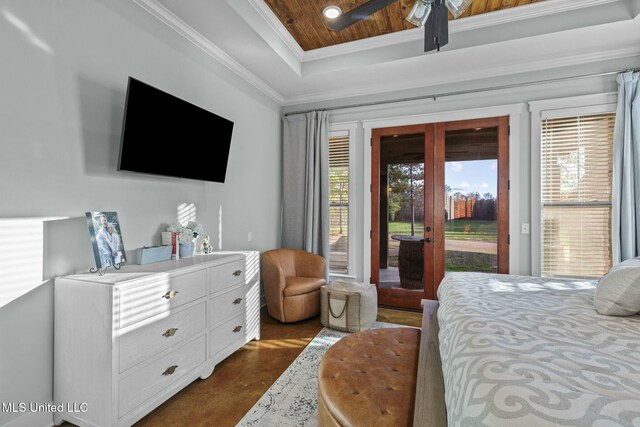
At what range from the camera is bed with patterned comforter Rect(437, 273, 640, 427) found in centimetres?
72

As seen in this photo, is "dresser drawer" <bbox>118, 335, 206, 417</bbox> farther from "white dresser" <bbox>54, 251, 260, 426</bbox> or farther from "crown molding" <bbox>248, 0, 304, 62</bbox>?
"crown molding" <bbox>248, 0, 304, 62</bbox>

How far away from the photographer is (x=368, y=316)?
3.00m

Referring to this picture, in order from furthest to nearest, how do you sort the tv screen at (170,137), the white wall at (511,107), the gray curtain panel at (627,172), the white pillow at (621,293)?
the white wall at (511,107) < the gray curtain panel at (627,172) < the tv screen at (170,137) < the white pillow at (621,293)

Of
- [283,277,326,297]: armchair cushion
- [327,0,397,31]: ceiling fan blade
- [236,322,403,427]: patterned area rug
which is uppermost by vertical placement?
[327,0,397,31]: ceiling fan blade

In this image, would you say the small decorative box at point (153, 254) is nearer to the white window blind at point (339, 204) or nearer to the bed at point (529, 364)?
the bed at point (529, 364)

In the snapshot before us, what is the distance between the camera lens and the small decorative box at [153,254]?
2088 mm

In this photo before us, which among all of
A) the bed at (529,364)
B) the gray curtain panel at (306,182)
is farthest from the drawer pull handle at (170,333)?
the gray curtain panel at (306,182)

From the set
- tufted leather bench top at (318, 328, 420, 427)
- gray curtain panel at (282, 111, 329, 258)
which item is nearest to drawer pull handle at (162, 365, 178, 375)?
tufted leather bench top at (318, 328, 420, 427)

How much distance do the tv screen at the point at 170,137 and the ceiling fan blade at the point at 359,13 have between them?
4.18 feet

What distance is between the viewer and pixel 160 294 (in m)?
1.78

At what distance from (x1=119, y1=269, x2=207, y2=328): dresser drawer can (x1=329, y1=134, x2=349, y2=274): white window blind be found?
2.10 meters

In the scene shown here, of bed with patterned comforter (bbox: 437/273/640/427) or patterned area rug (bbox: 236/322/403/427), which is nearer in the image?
bed with patterned comforter (bbox: 437/273/640/427)

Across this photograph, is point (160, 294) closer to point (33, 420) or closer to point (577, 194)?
point (33, 420)

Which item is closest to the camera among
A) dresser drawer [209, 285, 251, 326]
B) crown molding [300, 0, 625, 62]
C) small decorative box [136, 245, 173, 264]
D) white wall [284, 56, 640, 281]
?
small decorative box [136, 245, 173, 264]
